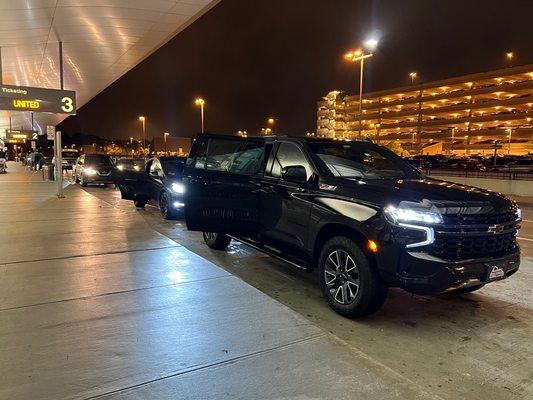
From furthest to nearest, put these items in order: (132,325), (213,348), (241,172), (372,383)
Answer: (241,172), (132,325), (213,348), (372,383)

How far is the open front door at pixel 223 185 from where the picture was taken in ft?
19.6

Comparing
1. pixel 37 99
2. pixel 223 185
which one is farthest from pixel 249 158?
pixel 37 99

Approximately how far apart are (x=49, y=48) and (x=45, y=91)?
1.77 m

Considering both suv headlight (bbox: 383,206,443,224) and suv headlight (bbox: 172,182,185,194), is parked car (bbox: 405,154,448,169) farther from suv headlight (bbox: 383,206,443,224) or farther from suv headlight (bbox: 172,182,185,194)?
suv headlight (bbox: 383,206,443,224)

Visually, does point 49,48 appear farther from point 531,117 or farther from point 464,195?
point 531,117

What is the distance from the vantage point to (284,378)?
128 inches

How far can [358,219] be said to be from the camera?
14.0 ft

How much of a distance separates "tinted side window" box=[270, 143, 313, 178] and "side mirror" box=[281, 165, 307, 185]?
8.6 inches

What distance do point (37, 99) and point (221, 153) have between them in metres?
13.9

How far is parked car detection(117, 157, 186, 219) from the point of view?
10.1 metres

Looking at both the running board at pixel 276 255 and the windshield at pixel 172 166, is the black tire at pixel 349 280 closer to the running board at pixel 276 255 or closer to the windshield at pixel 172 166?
the running board at pixel 276 255

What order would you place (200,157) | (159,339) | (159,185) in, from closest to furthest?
(159,339) → (200,157) → (159,185)

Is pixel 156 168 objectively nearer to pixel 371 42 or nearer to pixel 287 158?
pixel 287 158

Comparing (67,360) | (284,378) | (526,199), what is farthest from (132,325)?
(526,199)
